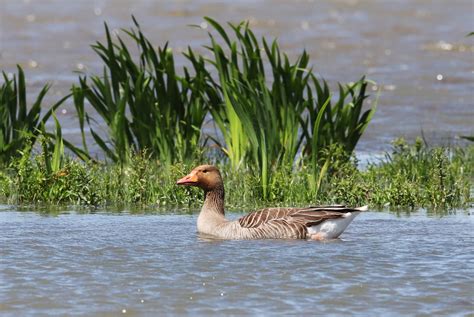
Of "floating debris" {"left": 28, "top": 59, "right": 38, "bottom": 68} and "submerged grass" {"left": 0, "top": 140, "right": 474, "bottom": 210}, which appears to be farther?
"floating debris" {"left": 28, "top": 59, "right": 38, "bottom": 68}

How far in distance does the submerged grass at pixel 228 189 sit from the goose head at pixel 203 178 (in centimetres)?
120

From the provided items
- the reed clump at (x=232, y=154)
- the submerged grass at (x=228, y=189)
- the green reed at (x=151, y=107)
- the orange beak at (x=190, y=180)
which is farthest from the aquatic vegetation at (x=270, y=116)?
the orange beak at (x=190, y=180)

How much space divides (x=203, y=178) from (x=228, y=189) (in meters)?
1.56

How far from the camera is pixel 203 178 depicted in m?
11.2

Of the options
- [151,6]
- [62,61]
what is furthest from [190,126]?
[151,6]

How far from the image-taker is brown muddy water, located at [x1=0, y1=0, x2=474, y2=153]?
21672 mm

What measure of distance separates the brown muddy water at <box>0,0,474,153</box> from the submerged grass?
5378 mm

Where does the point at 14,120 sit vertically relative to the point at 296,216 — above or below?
above

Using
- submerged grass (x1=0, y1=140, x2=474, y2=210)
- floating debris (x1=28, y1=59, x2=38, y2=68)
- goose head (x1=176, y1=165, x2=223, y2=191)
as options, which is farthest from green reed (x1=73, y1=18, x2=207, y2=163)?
floating debris (x1=28, y1=59, x2=38, y2=68)

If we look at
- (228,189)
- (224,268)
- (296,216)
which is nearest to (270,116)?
(228,189)

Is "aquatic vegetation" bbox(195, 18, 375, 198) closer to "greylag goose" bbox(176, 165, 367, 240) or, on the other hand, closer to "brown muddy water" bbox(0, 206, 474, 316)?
"brown muddy water" bbox(0, 206, 474, 316)

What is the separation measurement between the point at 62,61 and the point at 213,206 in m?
15.7

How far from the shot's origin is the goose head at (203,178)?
36.5ft

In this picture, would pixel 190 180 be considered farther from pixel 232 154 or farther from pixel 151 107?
pixel 151 107
